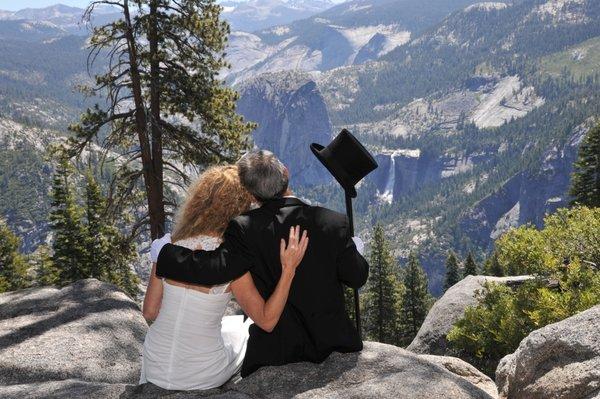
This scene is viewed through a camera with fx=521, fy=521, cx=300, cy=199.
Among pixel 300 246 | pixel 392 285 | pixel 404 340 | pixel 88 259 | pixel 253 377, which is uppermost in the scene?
pixel 300 246

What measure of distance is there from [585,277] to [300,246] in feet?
28.5

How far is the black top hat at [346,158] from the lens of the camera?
19.5 ft

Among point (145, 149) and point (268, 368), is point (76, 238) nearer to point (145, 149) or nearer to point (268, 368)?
point (145, 149)

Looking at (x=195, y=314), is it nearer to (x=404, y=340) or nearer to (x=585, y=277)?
(x=585, y=277)

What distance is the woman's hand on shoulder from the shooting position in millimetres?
5219

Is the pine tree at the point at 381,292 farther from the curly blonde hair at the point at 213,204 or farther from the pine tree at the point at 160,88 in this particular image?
the curly blonde hair at the point at 213,204

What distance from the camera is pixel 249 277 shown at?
5281 millimetres

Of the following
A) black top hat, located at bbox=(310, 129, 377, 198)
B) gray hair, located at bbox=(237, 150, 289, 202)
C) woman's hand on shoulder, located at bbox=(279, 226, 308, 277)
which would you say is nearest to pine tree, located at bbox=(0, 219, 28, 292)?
black top hat, located at bbox=(310, 129, 377, 198)

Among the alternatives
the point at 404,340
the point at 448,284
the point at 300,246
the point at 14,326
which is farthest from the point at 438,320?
the point at 448,284

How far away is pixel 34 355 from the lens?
9438mm

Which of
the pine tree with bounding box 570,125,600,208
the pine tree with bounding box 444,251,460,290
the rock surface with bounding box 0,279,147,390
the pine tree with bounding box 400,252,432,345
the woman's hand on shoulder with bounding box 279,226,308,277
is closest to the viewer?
the woman's hand on shoulder with bounding box 279,226,308,277

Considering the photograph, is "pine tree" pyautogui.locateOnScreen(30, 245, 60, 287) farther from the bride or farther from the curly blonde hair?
the curly blonde hair

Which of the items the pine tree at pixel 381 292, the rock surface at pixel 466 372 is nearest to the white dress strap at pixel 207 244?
the rock surface at pixel 466 372

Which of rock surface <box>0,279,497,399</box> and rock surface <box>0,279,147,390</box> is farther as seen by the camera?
rock surface <box>0,279,147,390</box>
